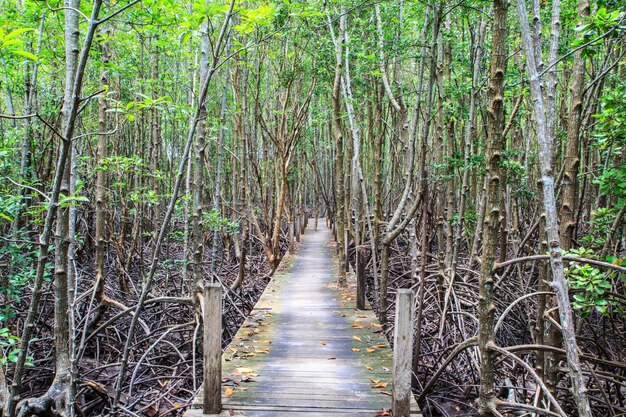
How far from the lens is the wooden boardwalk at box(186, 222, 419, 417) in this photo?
3182mm

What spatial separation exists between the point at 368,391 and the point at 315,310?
239 cm

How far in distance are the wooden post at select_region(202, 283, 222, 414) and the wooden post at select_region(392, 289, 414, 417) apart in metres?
1.28

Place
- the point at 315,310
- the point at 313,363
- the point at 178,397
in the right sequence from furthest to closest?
the point at 315,310 < the point at 178,397 < the point at 313,363

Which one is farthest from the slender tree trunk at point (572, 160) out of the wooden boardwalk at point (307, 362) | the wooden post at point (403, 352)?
the wooden boardwalk at point (307, 362)

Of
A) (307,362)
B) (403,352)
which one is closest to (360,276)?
(307,362)

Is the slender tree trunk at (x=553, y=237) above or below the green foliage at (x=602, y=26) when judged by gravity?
below

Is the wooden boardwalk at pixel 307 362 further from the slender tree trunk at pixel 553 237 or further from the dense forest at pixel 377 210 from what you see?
the slender tree trunk at pixel 553 237

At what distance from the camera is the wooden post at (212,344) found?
295 centimetres

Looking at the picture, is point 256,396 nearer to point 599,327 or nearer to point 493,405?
point 493,405

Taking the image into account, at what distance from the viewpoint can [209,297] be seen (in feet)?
9.69

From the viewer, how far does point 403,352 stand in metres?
2.87

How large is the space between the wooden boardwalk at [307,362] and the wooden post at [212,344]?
5.2 inches

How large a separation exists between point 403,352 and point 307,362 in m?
1.42

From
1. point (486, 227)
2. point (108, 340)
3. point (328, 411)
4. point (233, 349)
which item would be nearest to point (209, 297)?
point (328, 411)
